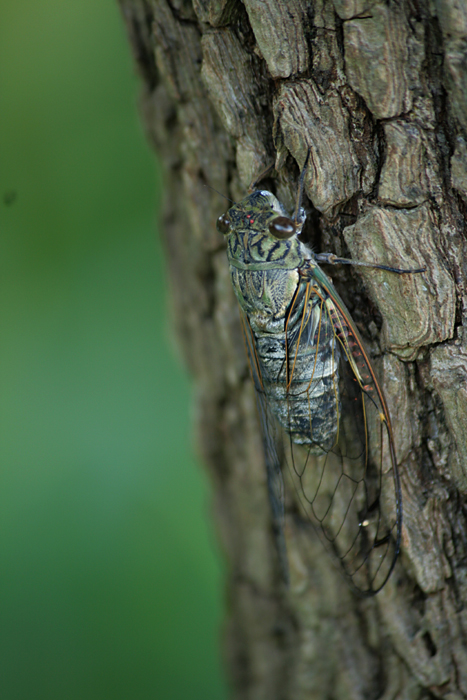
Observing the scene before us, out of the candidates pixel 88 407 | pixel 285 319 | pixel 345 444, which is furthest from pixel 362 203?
pixel 88 407

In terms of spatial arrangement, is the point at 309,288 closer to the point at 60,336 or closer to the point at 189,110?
the point at 189,110

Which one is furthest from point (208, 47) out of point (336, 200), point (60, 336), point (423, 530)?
point (60, 336)

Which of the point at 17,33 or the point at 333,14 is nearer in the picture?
the point at 333,14

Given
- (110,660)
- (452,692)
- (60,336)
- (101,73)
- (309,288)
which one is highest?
(101,73)

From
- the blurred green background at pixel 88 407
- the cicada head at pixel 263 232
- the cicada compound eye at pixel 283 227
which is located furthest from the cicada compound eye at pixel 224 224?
the blurred green background at pixel 88 407

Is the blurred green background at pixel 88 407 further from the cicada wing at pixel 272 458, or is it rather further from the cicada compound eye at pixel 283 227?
the cicada compound eye at pixel 283 227

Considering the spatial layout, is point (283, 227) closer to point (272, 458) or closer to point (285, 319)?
point (285, 319)
